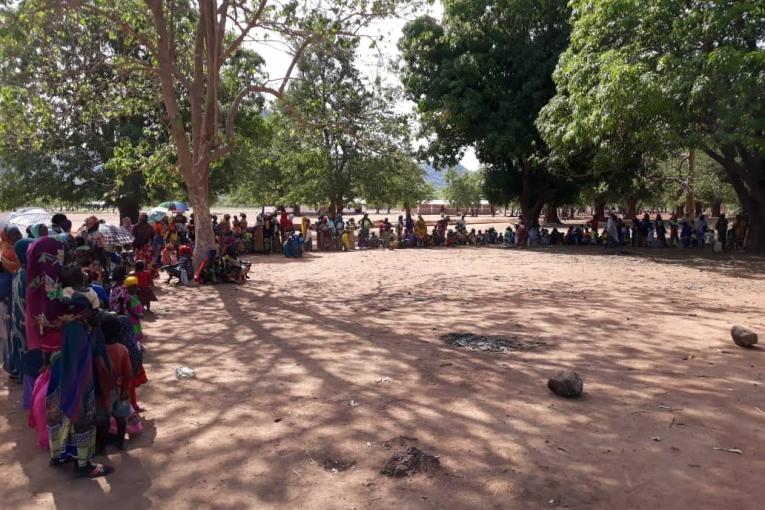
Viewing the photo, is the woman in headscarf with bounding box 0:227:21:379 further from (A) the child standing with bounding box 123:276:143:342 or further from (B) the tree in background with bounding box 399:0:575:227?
(B) the tree in background with bounding box 399:0:575:227

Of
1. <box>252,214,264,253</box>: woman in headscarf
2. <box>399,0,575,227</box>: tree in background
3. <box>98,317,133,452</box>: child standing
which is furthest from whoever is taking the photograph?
<box>399,0,575,227</box>: tree in background

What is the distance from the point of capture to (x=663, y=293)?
31.9 feet

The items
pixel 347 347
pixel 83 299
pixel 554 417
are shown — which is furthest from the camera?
pixel 347 347

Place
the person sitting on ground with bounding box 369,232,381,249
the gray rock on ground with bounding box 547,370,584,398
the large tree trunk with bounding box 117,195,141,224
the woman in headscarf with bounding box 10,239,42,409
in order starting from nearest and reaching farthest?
the woman in headscarf with bounding box 10,239,42,409 → the gray rock on ground with bounding box 547,370,584,398 → the person sitting on ground with bounding box 369,232,381,249 → the large tree trunk with bounding box 117,195,141,224

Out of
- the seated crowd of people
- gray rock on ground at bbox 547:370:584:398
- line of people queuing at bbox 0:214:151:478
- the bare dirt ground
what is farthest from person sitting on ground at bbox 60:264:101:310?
the seated crowd of people

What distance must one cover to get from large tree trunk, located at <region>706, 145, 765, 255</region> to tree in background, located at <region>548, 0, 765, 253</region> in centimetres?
22

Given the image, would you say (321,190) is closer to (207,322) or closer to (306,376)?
(207,322)

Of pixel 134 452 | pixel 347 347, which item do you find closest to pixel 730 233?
pixel 347 347

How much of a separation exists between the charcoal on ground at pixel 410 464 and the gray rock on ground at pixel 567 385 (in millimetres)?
1564

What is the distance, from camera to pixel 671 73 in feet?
39.6

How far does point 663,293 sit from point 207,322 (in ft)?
26.1

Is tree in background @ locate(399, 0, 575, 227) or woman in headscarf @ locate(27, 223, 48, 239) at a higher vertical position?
tree in background @ locate(399, 0, 575, 227)

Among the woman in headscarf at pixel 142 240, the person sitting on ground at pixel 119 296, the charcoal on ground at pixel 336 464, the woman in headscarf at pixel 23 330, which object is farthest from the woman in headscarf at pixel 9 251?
the woman in headscarf at pixel 142 240

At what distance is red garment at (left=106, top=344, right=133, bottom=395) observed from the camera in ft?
12.0
